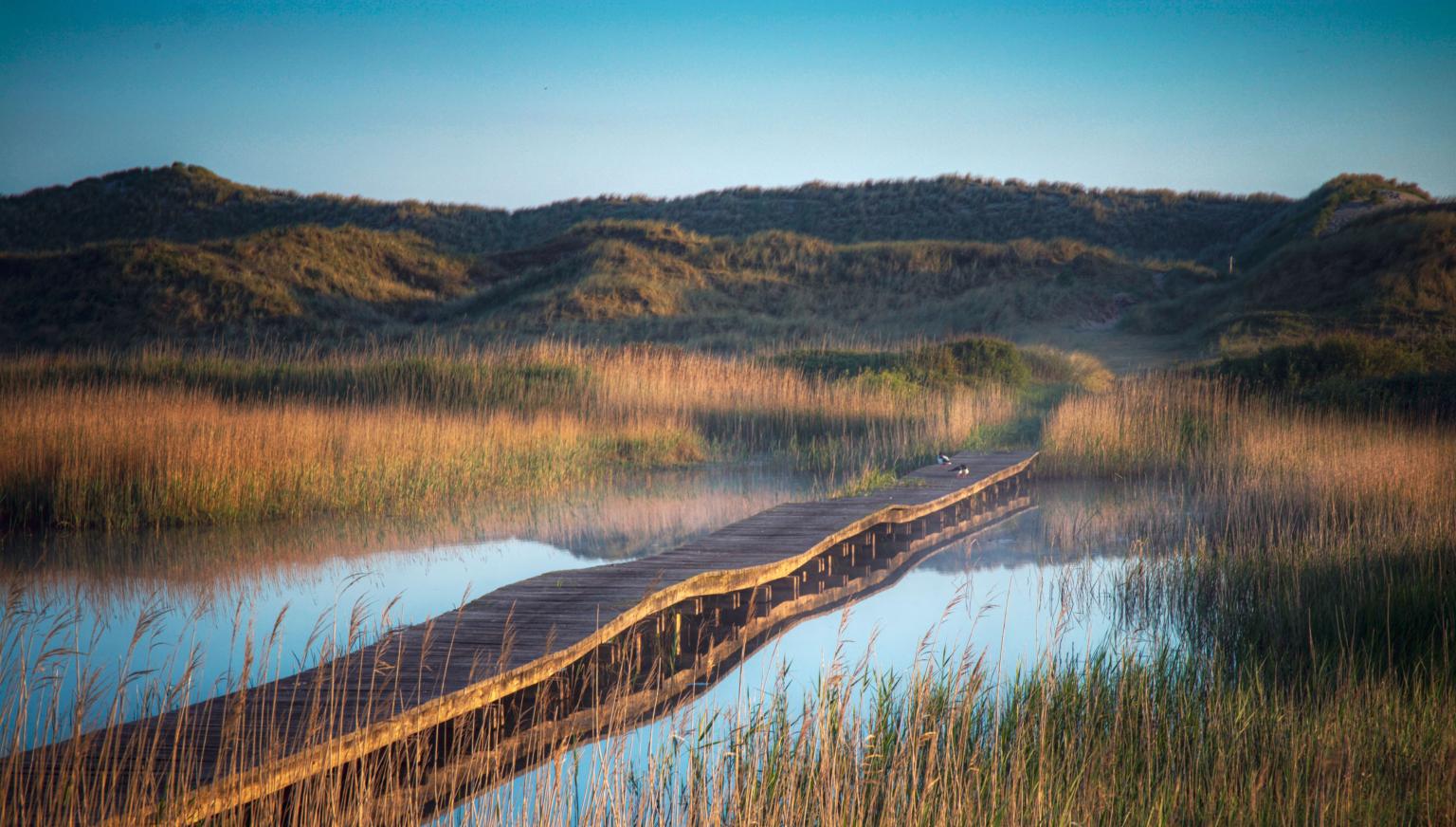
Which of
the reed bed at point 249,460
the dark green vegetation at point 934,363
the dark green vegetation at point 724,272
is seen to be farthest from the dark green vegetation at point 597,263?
the reed bed at point 249,460

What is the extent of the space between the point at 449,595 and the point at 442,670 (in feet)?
9.33

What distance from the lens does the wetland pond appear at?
5.12 m

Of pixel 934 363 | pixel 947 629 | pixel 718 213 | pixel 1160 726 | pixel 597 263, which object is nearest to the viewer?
pixel 1160 726

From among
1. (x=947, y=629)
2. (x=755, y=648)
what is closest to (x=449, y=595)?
(x=755, y=648)

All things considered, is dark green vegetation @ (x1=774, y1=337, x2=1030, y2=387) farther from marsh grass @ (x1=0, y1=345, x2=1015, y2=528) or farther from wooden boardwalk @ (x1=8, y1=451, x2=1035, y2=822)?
wooden boardwalk @ (x1=8, y1=451, x2=1035, y2=822)

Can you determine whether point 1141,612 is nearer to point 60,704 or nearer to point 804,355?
point 60,704

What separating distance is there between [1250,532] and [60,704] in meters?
7.04

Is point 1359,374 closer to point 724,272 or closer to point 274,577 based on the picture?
point 274,577

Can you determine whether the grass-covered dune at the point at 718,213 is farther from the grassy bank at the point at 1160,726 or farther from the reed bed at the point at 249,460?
the grassy bank at the point at 1160,726

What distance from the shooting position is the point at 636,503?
1059cm

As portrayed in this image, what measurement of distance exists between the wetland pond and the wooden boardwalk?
7.5 inches

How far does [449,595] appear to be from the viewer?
7254 mm

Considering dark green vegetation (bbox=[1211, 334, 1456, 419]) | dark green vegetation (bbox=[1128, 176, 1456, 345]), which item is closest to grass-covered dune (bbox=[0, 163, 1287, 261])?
dark green vegetation (bbox=[1128, 176, 1456, 345])

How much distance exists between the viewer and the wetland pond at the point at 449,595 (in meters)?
5.12
